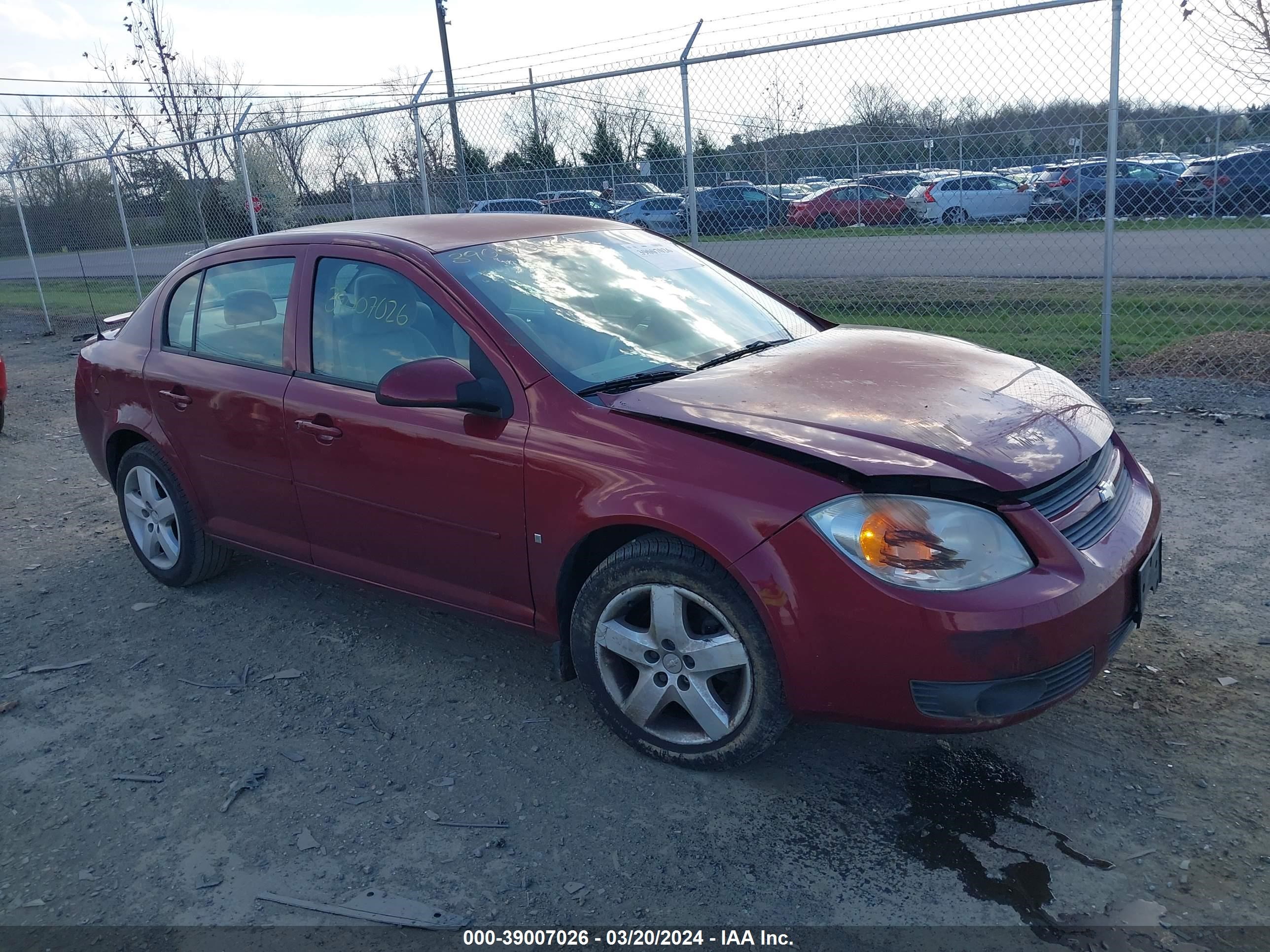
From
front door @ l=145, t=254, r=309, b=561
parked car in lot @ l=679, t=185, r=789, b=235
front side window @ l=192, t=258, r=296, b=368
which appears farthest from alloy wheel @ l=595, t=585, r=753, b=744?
parked car in lot @ l=679, t=185, r=789, b=235

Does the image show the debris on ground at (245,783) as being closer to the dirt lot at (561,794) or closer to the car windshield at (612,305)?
the dirt lot at (561,794)

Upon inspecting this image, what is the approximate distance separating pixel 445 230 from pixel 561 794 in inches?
90.7

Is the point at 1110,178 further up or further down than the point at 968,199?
further up

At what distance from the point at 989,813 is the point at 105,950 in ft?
8.09

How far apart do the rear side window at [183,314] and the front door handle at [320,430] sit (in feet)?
3.46

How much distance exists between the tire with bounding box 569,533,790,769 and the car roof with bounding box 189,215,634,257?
61.8 inches

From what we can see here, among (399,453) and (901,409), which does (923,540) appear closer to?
(901,409)

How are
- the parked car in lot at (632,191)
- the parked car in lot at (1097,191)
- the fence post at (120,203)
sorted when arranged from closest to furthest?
the parked car in lot at (1097,191) < the parked car in lot at (632,191) < the fence post at (120,203)

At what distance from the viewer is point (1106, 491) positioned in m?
3.19

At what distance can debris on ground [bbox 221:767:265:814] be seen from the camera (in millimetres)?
3223

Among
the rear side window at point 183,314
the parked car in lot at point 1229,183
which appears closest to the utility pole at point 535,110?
the rear side window at point 183,314

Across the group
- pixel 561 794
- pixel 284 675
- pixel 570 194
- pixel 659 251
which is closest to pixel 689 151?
pixel 570 194

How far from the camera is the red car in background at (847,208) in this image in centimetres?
912

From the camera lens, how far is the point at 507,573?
3.48 m
